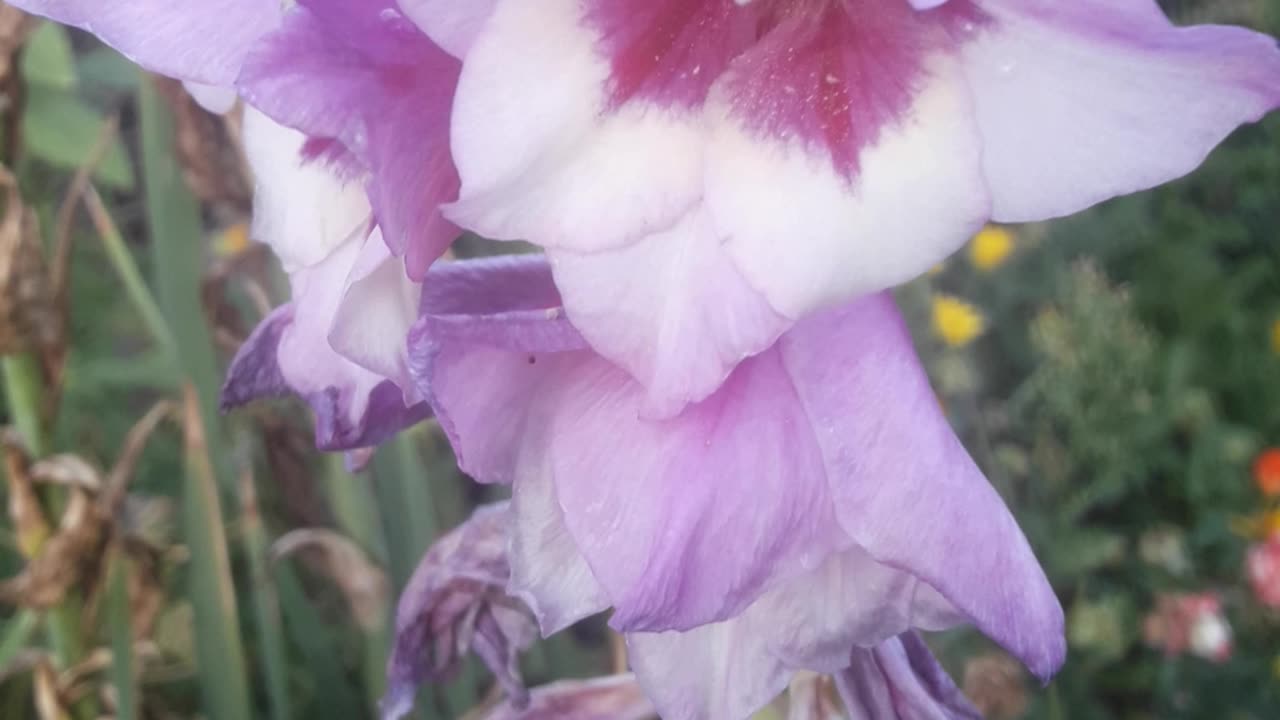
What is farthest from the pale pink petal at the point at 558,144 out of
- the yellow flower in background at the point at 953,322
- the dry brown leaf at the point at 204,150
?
the yellow flower in background at the point at 953,322

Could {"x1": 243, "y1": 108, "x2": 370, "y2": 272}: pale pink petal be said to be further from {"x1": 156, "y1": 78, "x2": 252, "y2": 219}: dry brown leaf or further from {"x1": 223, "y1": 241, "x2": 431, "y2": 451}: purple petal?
{"x1": 156, "y1": 78, "x2": 252, "y2": 219}: dry brown leaf

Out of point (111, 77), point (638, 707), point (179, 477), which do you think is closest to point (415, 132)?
point (638, 707)

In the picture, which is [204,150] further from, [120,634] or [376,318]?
[376,318]

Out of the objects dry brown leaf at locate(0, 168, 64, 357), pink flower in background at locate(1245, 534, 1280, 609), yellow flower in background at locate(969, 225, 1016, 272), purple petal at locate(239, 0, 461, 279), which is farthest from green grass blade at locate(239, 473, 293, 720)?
yellow flower in background at locate(969, 225, 1016, 272)

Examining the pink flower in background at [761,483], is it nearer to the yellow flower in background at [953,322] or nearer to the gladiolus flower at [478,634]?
A: the gladiolus flower at [478,634]

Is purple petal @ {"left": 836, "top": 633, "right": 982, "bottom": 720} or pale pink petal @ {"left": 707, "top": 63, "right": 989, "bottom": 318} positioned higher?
pale pink petal @ {"left": 707, "top": 63, "right": 989, "bottom": 318}

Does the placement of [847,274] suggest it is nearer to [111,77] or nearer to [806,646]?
[806,646]
